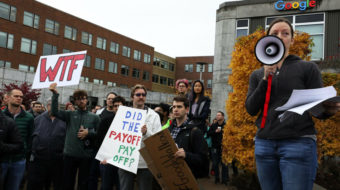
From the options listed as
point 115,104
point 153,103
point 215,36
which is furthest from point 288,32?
point 153,103

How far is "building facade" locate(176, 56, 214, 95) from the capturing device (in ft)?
201

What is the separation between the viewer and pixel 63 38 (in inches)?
1576

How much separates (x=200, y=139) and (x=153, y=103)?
30.0 meters

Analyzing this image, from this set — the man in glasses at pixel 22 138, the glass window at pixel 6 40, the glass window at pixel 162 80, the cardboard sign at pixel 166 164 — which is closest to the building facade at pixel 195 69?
the glass window at pixel 162 80

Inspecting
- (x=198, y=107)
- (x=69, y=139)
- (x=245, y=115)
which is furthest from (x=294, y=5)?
(x=69, y=139)

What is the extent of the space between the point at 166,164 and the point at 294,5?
A: 1603 centimetres

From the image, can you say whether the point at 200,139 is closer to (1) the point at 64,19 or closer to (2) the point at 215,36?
(2) the point at 215,36

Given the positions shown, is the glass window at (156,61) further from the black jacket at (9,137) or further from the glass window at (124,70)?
the black jacket at (9,137)

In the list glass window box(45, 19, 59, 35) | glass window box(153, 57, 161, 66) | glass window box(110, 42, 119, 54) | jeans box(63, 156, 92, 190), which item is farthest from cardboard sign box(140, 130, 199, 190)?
glass window box(153, 57, 161, 66)

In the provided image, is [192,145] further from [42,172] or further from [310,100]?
[42,172]

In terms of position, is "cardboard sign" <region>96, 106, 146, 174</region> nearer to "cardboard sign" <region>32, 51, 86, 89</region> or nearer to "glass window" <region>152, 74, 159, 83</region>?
"cardboard sign" <region>32, 51, 86, 89</region>

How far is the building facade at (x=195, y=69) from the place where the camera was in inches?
2413

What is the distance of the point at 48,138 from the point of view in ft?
20.4

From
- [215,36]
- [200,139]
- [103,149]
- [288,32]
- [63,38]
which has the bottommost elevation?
[103,149]
